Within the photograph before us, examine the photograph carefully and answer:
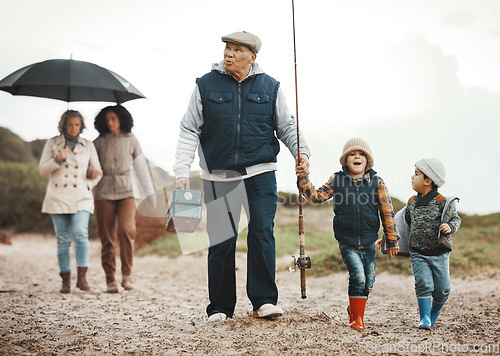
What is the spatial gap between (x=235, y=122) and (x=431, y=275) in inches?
78.0

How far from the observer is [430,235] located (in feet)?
15.7

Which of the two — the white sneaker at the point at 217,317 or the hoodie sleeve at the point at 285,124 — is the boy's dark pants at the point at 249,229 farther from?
the hoodie sleeve at the point at 285,124

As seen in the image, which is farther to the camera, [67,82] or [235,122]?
[67,82]

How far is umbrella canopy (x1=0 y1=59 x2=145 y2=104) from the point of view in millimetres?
6750

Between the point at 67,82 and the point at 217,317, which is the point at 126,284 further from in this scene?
the point at 217,317

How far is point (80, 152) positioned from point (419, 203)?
4113 millimetres

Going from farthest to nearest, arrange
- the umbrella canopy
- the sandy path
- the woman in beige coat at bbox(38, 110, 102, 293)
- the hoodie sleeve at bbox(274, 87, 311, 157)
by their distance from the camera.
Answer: the woman in beige coat at bbox(38, 110, 102, 293)
the umbrella canopy
the hoodie sleeve at bbox(274, 87, 311, 157)
the sandy path

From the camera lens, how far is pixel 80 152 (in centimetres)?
714

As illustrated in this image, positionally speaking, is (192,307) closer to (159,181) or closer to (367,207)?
(159,181)

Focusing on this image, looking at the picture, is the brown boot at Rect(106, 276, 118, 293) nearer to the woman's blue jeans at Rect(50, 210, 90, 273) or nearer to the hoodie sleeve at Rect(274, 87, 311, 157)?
the woman's blue jeans at Rect(50, 210, 90, 273)

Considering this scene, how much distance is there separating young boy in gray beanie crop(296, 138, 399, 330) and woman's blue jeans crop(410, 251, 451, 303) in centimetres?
25

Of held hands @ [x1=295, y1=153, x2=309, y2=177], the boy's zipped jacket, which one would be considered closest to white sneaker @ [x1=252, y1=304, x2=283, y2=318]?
held hands @ [x1=295, y1=153, x2=309, y2=177]

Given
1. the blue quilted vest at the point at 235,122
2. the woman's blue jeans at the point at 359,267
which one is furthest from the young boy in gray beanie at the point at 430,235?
the blue quilted vest at the point at 235,122

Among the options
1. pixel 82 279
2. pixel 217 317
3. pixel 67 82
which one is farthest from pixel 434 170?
pixel 82 279
